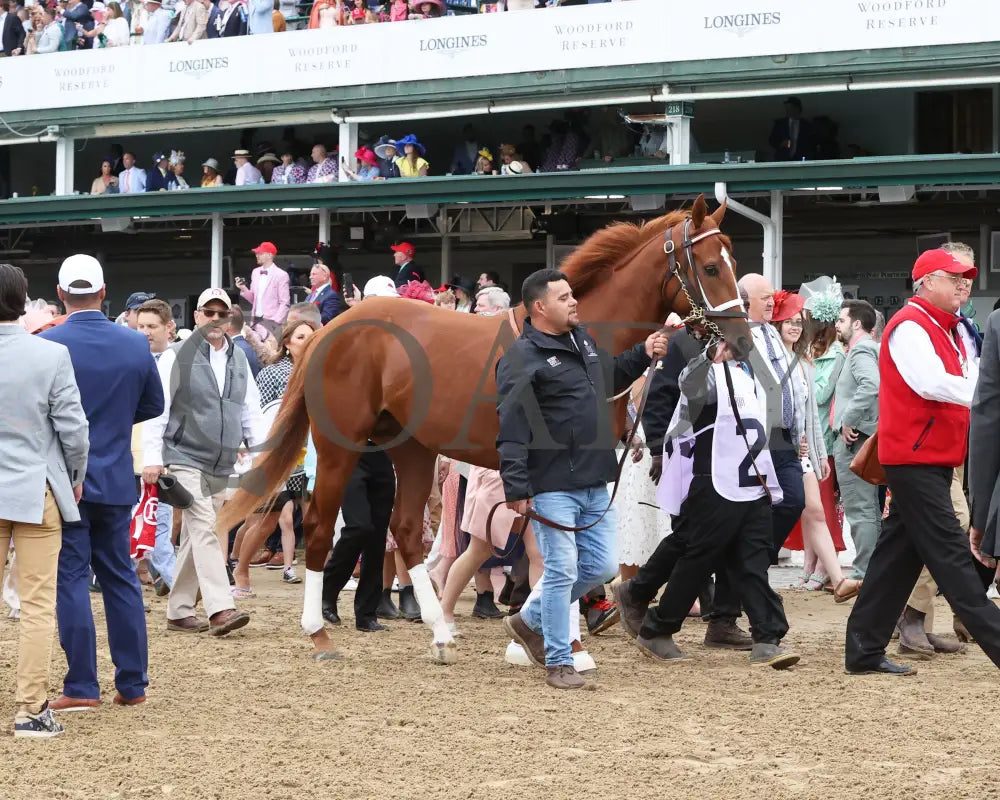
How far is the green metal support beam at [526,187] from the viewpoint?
15.7 metres

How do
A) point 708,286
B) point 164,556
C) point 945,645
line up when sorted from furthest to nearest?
point 164,556
point 945,645
point 708,286

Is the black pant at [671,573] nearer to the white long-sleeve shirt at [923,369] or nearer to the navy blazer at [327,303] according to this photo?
the white long-sleeve shirt at [923,369]

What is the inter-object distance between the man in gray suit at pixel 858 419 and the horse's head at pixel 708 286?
155cm

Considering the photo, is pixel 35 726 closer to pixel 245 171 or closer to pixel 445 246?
pixel 445 246

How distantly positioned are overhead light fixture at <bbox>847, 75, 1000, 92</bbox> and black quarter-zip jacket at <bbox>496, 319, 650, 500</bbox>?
1308cm

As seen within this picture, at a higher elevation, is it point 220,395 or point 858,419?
point 220,395

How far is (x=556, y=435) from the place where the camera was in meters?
5.99

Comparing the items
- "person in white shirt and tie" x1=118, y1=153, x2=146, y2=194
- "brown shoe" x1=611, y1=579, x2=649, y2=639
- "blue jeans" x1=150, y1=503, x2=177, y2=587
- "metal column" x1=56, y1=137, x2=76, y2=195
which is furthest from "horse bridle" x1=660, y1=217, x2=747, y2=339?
"metal column" x1=56, y1=137, x2=76, y2=195

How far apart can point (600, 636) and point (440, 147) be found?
16.8 metres

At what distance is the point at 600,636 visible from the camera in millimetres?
7594

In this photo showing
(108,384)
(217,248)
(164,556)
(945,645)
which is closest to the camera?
(108,384)

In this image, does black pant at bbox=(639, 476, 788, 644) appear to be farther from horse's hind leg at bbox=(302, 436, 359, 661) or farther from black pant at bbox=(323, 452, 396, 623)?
black pant at bbox=(323, 452, 396, 623)

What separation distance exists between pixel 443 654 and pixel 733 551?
1429mm

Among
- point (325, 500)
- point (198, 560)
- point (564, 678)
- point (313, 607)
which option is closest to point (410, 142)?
point (198, 560)
